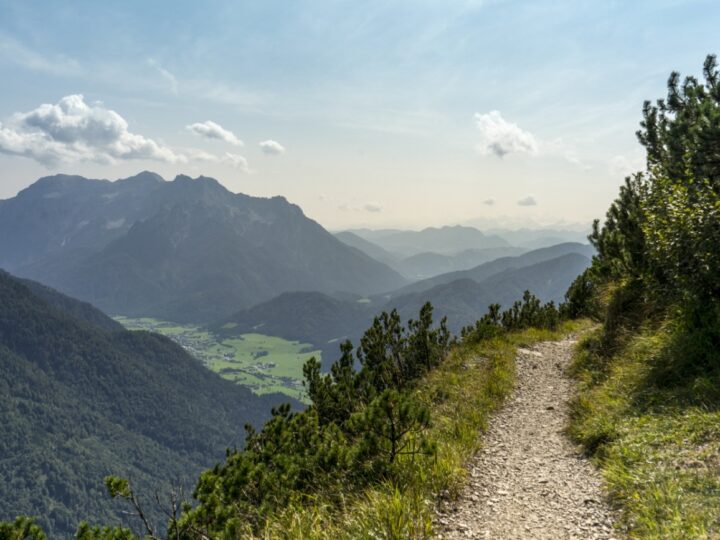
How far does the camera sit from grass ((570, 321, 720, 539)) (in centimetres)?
543

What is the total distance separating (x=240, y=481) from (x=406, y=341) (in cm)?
1151

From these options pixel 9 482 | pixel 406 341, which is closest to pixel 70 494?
pixel 9 482

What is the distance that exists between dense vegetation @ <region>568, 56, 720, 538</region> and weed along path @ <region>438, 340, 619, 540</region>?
0.48 meters

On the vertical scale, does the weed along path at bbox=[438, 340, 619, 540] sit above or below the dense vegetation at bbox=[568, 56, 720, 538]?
below

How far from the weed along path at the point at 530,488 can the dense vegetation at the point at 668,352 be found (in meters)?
0.48

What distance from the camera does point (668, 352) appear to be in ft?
34.1

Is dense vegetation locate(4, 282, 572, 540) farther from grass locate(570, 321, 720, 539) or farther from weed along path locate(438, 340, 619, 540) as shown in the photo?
grass locate(570, 321, 720, 539)

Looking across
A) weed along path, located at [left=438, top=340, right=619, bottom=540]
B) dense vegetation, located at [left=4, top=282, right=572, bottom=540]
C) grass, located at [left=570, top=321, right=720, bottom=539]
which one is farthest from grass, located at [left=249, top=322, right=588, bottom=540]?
grass, located at [left=570, top=321, right=720, bottom=539]

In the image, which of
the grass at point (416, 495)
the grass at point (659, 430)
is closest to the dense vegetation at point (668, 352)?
the grass at point (659, 430)

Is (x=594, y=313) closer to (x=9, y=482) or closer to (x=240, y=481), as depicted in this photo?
(x=240, y=481)

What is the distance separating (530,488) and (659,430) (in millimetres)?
2950

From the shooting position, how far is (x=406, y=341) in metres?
18.4

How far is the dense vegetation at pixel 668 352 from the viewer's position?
5.98 m

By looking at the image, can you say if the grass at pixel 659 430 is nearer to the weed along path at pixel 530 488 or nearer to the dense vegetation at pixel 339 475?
the weed along path at pixel 530 488
